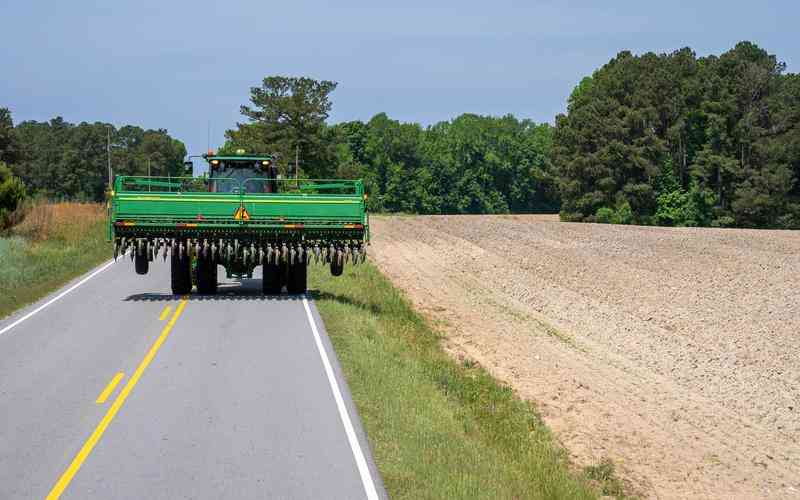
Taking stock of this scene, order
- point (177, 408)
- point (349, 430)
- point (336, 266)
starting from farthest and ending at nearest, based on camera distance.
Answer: point (336, 266), point (177, 408), point (349, 430)

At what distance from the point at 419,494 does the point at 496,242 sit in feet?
139

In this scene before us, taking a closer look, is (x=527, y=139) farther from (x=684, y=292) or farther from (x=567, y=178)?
(x=684, y=292)

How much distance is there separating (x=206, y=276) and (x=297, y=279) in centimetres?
226

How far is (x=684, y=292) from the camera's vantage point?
33031 millimetres

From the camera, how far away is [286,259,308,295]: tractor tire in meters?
24.1

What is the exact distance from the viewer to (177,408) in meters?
12.8

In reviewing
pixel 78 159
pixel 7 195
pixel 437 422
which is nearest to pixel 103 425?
pixel 437 422

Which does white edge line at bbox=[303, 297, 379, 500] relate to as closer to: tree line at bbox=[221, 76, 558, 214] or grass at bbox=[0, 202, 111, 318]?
grass at bbox=[0, 202, 111, 318]

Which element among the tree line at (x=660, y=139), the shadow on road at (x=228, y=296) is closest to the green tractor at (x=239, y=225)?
the shadow on road at (x=228, y=296)

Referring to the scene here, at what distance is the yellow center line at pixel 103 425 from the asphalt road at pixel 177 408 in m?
0.02

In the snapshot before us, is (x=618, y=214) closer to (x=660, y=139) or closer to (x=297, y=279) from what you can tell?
(x=660, y=139)

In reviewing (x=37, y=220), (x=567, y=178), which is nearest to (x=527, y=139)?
(x=567, y=178)

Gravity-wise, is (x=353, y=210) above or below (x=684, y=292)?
above

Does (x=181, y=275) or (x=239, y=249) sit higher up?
(x=239, y=249)
